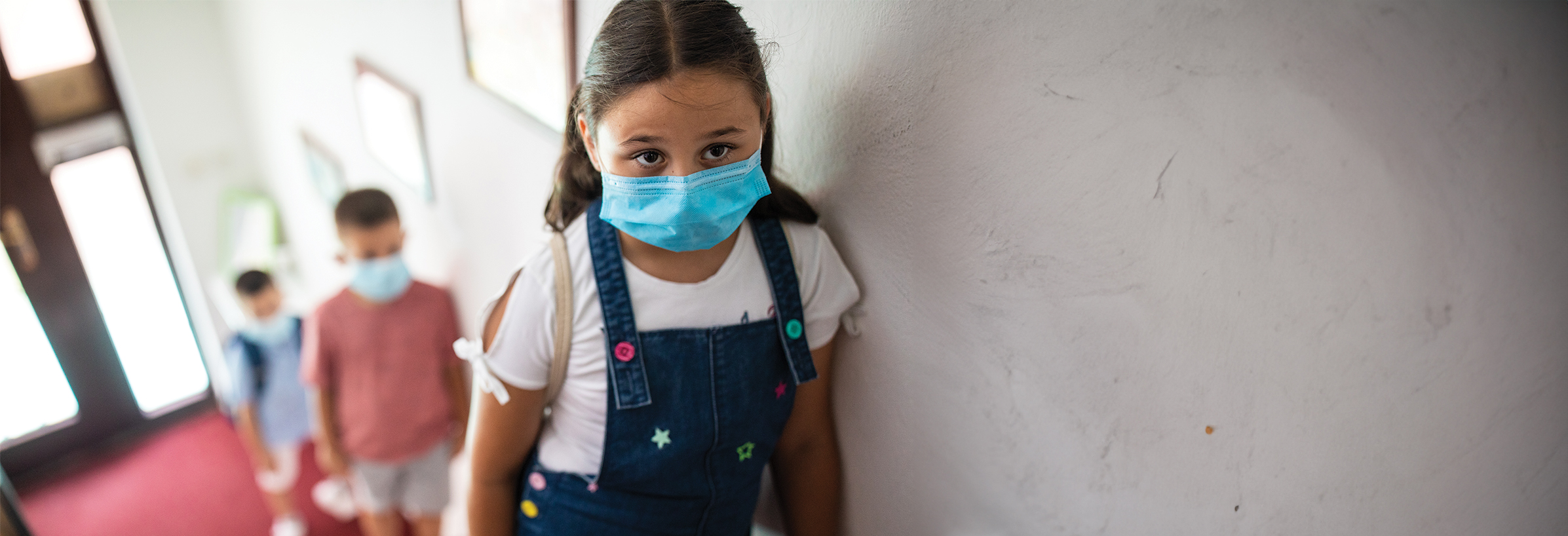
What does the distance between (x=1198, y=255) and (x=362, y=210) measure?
6.60 ft

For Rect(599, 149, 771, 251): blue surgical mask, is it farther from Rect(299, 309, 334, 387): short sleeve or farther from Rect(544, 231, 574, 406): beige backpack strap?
Rect(299, 309, 334, 387): short sleeve

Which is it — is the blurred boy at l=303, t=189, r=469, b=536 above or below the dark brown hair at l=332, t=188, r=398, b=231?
below

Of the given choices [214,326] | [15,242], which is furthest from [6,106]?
[214,326]

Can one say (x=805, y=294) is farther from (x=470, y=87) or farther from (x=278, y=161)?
(x=278, y=161)

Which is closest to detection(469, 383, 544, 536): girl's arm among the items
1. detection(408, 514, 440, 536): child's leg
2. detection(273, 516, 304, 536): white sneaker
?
detection(408, 514, 440, 536): child's leg

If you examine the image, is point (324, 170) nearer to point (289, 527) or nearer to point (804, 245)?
point (289, 527)

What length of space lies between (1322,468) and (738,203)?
0.64 metres

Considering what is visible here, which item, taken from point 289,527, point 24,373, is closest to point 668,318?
point 289,527

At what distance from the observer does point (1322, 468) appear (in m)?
0.73

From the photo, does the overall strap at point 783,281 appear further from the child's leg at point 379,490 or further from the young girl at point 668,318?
the child's leg at point 379,490

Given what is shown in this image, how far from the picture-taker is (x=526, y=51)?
1.68m

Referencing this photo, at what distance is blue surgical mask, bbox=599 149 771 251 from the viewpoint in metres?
0.97

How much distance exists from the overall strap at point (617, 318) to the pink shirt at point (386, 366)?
4.81 ft

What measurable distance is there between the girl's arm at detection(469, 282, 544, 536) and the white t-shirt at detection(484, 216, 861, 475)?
0.03 metres
